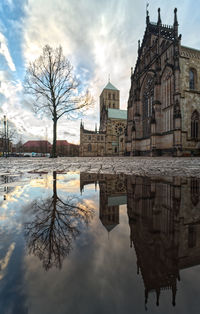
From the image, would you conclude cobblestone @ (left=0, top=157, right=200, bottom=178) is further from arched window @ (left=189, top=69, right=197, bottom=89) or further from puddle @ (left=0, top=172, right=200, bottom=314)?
arched window @ (left=189, top=69, right=197, bottom=89)

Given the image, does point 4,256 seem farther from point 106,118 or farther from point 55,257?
point 106,118

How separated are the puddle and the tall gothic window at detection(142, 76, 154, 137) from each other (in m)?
22.9

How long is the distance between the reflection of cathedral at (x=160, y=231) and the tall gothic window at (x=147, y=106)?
22304 millimetres

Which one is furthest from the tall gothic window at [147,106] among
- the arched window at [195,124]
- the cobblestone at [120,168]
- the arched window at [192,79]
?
the cobblestone at [120,168]

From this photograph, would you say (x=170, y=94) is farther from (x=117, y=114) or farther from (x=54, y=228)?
(x=117, y=114)

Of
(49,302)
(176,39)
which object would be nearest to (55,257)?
(49,302)

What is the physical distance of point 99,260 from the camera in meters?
0.69

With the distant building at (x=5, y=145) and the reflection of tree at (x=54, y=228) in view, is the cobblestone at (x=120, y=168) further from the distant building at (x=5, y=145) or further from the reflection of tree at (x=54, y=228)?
the distant building at (x=5, y=145)

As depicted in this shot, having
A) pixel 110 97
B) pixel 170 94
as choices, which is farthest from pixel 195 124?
pixel 110 97

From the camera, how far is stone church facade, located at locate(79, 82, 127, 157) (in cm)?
5034

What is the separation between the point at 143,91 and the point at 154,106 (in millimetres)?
6558

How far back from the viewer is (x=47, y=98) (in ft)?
49.1

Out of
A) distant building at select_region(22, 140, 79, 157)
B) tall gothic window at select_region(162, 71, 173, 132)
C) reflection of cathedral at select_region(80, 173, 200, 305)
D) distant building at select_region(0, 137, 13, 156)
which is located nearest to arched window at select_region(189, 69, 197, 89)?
tall gothic window at select_region(162, 71, 173, 132)

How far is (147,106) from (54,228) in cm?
2531
